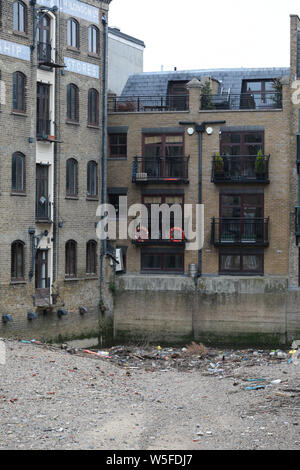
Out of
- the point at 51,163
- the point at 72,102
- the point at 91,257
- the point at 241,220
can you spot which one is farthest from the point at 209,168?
the point at 51,163

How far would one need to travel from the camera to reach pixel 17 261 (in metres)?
34.2

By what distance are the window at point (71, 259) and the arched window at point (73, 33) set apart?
348 inches

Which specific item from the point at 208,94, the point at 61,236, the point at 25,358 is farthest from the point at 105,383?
the point at 208,94

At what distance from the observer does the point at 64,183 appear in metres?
36.8

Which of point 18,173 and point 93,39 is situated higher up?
point 93,39

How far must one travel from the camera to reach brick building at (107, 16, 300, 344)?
39.2m

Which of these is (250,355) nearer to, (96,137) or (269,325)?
A: (269,325)

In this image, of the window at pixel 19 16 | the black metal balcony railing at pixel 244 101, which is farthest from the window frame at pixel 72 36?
the black metal balcony railing at pixel 244 101

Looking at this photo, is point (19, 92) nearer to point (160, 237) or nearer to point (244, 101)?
point (160, 237)

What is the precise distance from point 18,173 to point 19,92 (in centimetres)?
331

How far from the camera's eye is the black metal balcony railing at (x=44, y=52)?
1374 inches

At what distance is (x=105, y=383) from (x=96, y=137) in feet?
48.0

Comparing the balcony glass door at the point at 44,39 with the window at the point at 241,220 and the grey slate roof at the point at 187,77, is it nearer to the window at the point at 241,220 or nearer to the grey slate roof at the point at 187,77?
the window at the point at 241,220

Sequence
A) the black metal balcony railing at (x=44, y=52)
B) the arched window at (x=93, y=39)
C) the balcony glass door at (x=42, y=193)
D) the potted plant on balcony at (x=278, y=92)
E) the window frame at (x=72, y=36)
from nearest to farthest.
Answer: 1. the black metal balcony railing at (x=44, y=52)
2. the balcony glass door at (x=42, y=193)
3. the window frame at (x=72, y=36)
4. the arched window at (x=93, y=39)
5. the potted plant on balcony at (x=278, y=92)
